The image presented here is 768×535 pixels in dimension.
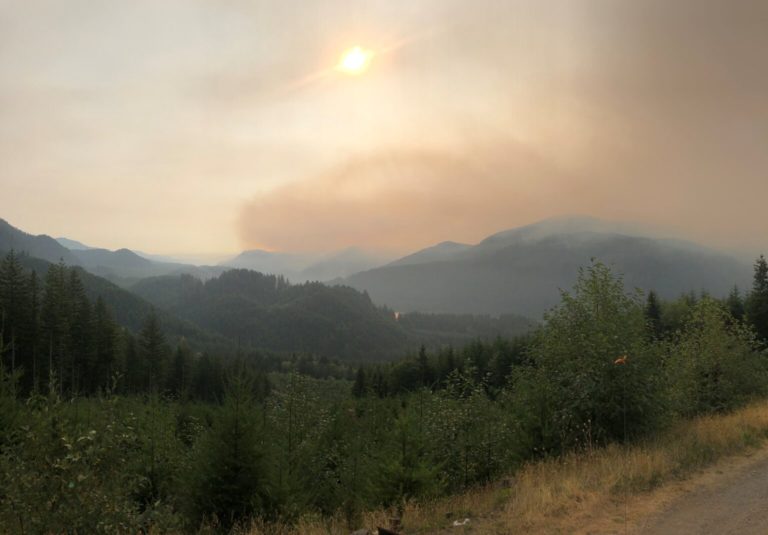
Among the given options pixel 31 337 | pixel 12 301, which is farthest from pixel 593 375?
pixel 12 301

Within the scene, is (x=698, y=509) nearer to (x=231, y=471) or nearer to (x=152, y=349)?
(x=231, y=471)

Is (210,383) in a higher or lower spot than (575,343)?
lower

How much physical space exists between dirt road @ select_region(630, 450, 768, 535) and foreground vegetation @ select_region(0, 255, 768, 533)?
842mm

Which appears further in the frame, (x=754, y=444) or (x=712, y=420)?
(x=712, y=420)

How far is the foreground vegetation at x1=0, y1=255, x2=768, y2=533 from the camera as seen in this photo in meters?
7.75

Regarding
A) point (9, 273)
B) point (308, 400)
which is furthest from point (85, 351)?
point (308, 400)

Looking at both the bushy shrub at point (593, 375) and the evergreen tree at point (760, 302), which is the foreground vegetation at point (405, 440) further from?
the evergreen tree at point (760, 302)

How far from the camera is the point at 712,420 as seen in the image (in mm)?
16656

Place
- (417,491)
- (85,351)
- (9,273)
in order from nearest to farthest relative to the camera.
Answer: (417,491) < (9,273) < (85,351)

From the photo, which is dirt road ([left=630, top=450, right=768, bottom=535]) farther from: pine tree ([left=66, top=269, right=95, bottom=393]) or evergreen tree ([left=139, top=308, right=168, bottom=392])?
evergreen tree ([left=139, top=308, right=168, bottom=392])

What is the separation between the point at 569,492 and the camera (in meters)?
9.81

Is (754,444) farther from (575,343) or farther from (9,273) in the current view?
(9,273)

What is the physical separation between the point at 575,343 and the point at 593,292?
221cm

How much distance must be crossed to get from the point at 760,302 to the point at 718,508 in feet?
269
